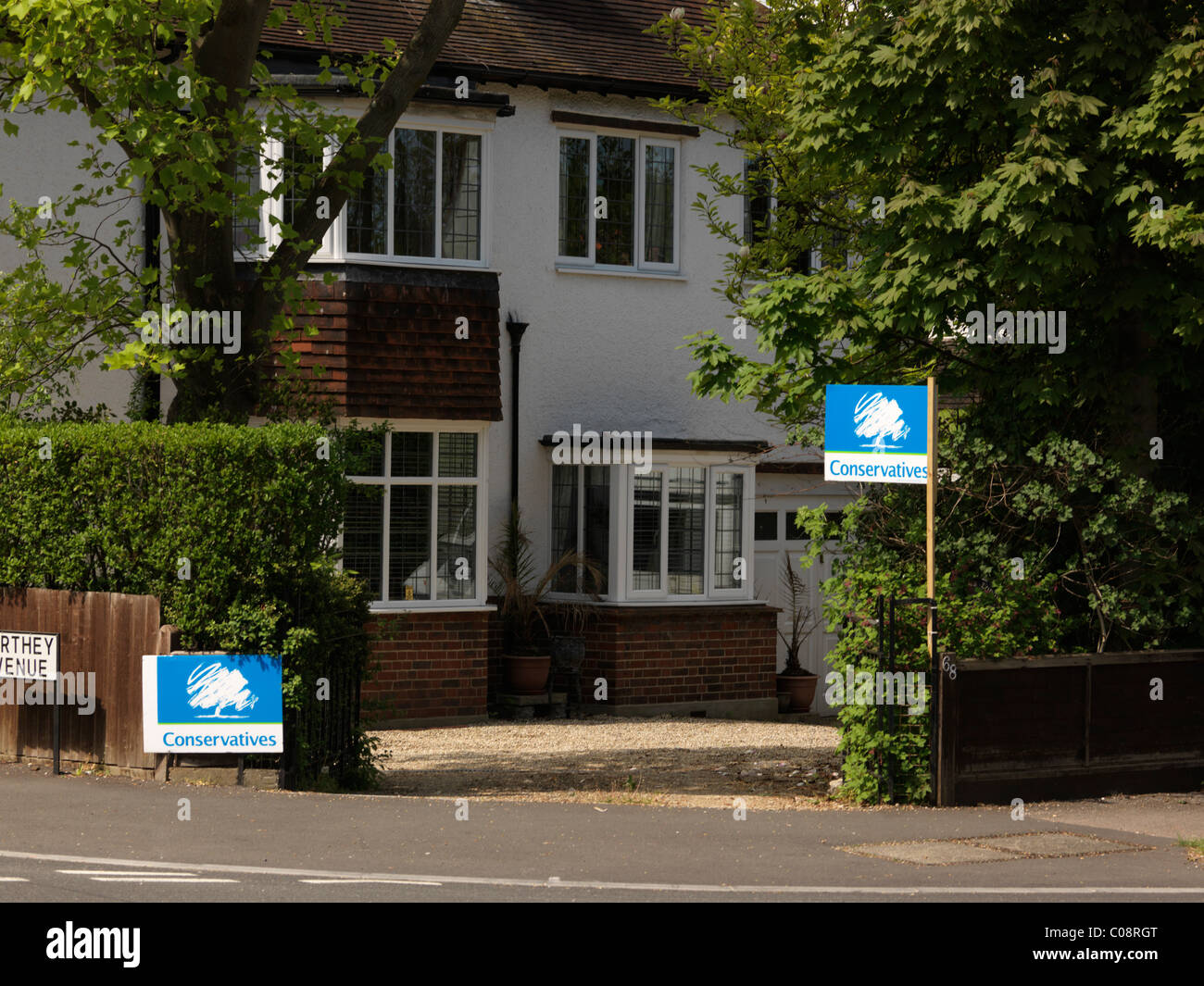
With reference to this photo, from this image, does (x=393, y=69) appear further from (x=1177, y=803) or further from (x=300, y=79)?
(x=1177, y=803)

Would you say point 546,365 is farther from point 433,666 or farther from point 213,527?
point 213,527

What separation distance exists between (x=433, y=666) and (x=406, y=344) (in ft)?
11.8

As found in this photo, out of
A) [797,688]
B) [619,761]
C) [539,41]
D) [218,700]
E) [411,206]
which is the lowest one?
[619,761]

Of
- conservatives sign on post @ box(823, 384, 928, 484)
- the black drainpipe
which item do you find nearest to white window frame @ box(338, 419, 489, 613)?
the black drainpipe

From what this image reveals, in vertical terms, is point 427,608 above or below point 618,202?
below

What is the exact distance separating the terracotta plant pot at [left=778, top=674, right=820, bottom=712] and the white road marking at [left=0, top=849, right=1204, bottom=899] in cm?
1228

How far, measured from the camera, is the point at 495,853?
10.1 m

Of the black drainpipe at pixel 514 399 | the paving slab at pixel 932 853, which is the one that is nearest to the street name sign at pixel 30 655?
the paving slab at pixel 932 853

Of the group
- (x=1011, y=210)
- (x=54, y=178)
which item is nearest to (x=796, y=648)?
(x=1011, y=210)

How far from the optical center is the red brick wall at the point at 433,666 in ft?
59.6

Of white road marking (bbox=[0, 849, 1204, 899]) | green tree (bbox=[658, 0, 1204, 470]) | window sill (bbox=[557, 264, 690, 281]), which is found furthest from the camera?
window sill (bbox=[557, 264, 690, 281])

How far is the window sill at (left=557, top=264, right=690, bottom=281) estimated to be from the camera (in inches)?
798

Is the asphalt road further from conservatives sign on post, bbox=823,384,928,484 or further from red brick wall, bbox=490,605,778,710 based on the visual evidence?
red brick wall, bbox=490,605,778,710

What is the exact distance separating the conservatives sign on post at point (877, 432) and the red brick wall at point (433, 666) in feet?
22.5
